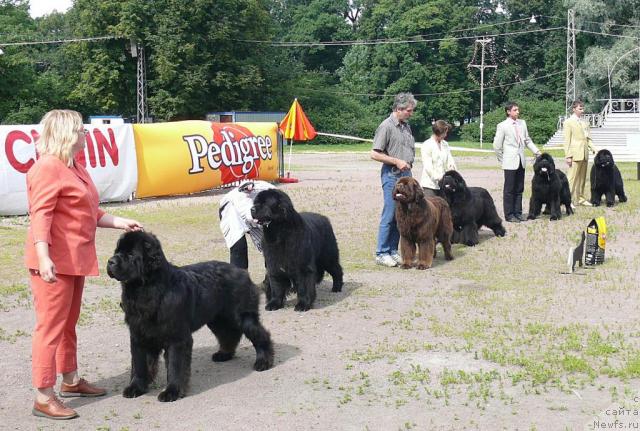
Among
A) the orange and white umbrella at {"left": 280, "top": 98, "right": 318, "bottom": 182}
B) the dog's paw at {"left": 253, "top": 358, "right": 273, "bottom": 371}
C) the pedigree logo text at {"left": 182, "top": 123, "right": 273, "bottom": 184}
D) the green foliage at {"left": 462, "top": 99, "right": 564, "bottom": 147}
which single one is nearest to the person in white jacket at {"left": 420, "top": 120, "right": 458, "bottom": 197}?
the dog's paw at {"left": 253, "top": 358, "right": 273, "bottom": 371}

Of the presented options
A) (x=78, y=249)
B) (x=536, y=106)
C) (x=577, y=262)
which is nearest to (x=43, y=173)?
(x=78, y=249)

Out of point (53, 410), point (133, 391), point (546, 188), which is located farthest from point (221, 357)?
point (546, 188)

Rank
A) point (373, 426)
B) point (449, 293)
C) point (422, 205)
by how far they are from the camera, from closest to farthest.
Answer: point (373, 426) → point (449, 293) → point (422, 205)

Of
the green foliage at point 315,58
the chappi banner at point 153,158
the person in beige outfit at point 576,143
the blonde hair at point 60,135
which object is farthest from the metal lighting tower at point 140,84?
the blonde hair at point 60,135

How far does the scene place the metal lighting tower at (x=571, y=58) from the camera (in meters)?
56.4

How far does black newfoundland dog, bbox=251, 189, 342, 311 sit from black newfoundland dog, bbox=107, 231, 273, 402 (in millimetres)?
1488

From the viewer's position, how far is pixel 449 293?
916 centimetres

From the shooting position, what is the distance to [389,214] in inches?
417

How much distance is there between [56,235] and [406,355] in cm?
302

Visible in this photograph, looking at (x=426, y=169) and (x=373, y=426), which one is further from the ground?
(x=426, y=169)

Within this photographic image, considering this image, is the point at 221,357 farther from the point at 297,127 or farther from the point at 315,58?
the point at 315,58

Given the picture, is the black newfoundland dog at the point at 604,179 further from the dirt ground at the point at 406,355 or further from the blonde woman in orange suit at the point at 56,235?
the blonde woman in orange suit at the point at 56,235

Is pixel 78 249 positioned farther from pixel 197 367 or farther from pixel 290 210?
pixel 290 210

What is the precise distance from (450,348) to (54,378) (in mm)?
3251
